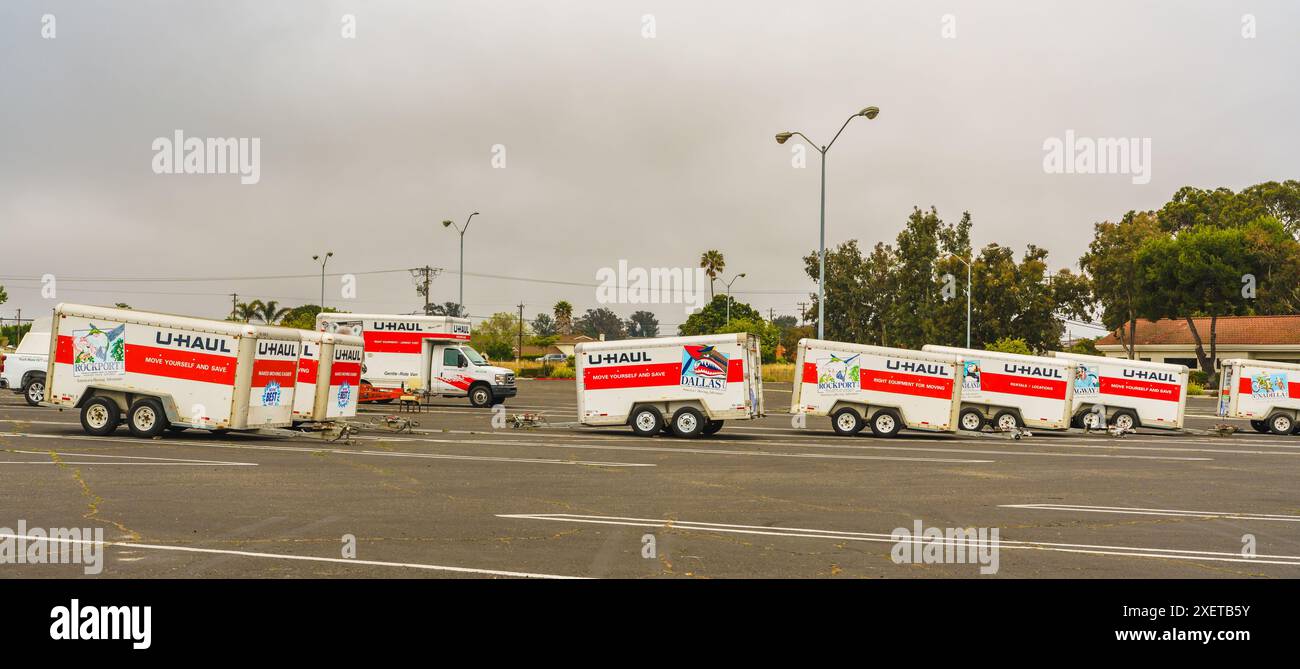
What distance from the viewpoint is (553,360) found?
9694cm

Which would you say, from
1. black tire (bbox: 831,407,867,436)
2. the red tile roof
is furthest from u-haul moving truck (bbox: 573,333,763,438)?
the red tile roof

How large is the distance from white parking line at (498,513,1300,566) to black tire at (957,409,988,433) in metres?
19.6

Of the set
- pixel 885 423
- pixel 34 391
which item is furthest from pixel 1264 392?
pixel 34 391

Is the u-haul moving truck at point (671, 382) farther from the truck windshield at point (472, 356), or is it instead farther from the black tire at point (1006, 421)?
the truck windshield at point (472, 356)

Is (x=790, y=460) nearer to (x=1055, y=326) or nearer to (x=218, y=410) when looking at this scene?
(x=218, y=410)

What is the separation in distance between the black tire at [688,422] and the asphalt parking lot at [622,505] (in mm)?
1696

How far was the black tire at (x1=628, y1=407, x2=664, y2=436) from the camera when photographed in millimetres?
24828

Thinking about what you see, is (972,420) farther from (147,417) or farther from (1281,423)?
(147,417)

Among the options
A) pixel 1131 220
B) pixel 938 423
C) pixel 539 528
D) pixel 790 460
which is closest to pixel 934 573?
pixel 539 528

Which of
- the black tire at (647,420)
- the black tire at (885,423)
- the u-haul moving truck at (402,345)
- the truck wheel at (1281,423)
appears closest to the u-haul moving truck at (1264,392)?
the truck wheel at (1281,423)

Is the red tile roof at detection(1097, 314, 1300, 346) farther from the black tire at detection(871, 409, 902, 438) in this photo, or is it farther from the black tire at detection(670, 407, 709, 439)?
the black tire at detection(670, 407, 709, 439)

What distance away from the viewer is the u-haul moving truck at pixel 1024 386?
28594mm
